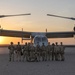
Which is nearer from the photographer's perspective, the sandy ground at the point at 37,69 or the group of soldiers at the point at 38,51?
the sandy ground at the point at 37,69

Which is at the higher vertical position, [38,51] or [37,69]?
[38,51]

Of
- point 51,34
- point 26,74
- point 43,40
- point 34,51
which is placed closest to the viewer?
point 26,74

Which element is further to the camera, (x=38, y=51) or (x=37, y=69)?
(x=38, y=51)

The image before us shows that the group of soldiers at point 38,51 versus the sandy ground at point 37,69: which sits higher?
the group of soldiers at point 38,51

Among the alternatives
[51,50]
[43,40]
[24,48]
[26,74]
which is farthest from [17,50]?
[26,74]

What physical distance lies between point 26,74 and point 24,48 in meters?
10.5

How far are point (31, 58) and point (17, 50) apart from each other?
4.97 ft

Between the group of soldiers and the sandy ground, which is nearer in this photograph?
the sandy ground

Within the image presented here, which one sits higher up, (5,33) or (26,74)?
(5,33)

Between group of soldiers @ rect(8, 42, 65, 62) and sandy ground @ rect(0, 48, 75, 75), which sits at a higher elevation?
group of soldiers @ rect(8, 42, 65, 62)

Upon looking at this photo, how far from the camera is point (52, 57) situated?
2938cm

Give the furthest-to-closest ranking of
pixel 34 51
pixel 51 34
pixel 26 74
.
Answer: pixel 51 34 → pixel 34 51 → pixel 26 74

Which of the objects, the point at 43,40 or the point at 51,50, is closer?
the point at 51,50

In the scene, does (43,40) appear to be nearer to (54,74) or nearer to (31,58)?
(31,58)
